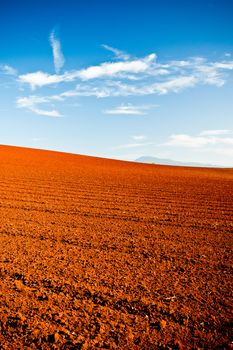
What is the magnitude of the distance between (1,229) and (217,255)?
225 inches

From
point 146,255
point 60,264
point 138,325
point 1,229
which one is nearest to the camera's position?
point 138,325

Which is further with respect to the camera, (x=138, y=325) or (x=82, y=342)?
(x=138, y=325)

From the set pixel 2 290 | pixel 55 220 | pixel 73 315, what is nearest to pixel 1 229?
pixel 55 220

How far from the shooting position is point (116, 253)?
718cm

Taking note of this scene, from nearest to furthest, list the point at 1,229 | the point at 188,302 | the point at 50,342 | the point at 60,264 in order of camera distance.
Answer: the point at 50,342 → the point at 188,302 → the point at 60,264 → the point at 1,229

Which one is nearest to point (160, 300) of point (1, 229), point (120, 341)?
point (120, 341)

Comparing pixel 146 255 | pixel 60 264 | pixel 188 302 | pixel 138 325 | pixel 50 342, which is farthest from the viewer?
pixel 146 255

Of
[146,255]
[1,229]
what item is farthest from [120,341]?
[1,229]

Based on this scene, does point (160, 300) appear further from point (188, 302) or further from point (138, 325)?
point (138, 325)

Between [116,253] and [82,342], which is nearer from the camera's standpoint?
[82,342]

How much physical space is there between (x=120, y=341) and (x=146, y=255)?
3.19 meters

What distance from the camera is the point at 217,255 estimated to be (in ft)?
24.1

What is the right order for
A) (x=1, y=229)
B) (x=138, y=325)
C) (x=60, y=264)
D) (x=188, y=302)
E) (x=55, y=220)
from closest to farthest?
1. (x=138, y=325)
2. (x=188, y=302)
3. (x=60, y=264)
4. (x=1, y=229)
5. (x=55, y=220)

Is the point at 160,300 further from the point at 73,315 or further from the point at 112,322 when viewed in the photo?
the point at 73,315
